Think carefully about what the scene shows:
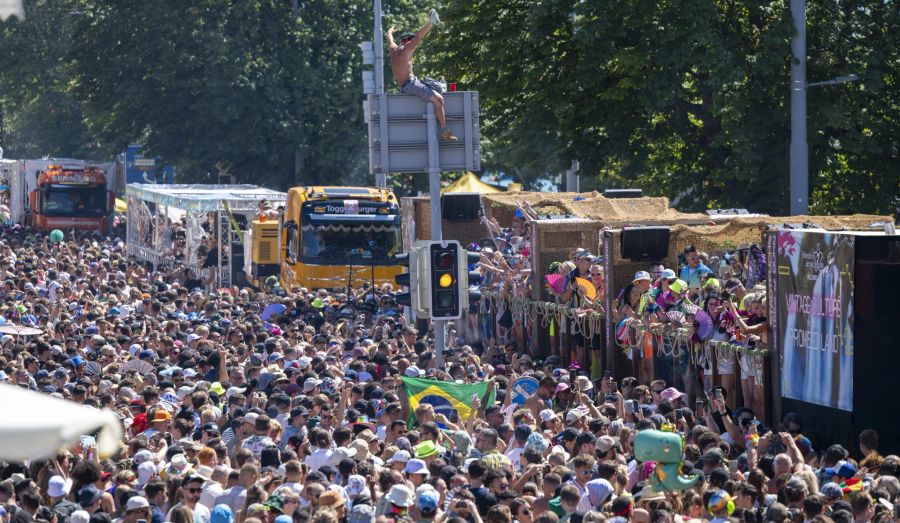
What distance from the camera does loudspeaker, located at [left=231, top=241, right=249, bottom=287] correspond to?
3459 centimetres

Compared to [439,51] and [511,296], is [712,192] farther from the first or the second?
[511,296]

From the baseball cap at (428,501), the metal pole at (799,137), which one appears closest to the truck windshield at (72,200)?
the metal pole at (799,137)

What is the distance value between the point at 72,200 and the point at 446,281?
128 ft

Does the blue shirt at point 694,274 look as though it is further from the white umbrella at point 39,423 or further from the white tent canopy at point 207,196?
the white tent canopy at point 207,196

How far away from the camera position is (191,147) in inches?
2096

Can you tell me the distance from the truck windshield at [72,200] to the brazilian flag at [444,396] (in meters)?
40.0

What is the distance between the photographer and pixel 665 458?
34.2 feet

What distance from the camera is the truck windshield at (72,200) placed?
5209 cm

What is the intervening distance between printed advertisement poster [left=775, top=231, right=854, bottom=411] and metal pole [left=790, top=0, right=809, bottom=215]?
1125cm

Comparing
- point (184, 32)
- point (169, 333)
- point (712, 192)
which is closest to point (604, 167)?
point (712, 192)

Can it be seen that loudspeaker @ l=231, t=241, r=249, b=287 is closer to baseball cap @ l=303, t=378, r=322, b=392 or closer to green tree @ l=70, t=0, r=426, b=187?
green tree @ l=70, t=0, r=426, b=187

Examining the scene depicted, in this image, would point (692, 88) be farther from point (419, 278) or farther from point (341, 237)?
point (419, 278)

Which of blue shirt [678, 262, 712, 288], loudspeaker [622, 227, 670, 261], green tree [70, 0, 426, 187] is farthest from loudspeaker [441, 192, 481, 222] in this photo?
green tree [70, 0, 426, 187]

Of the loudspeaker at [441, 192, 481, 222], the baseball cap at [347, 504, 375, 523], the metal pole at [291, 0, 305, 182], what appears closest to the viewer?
the baseball cap at [347, 504, 375, 523]
